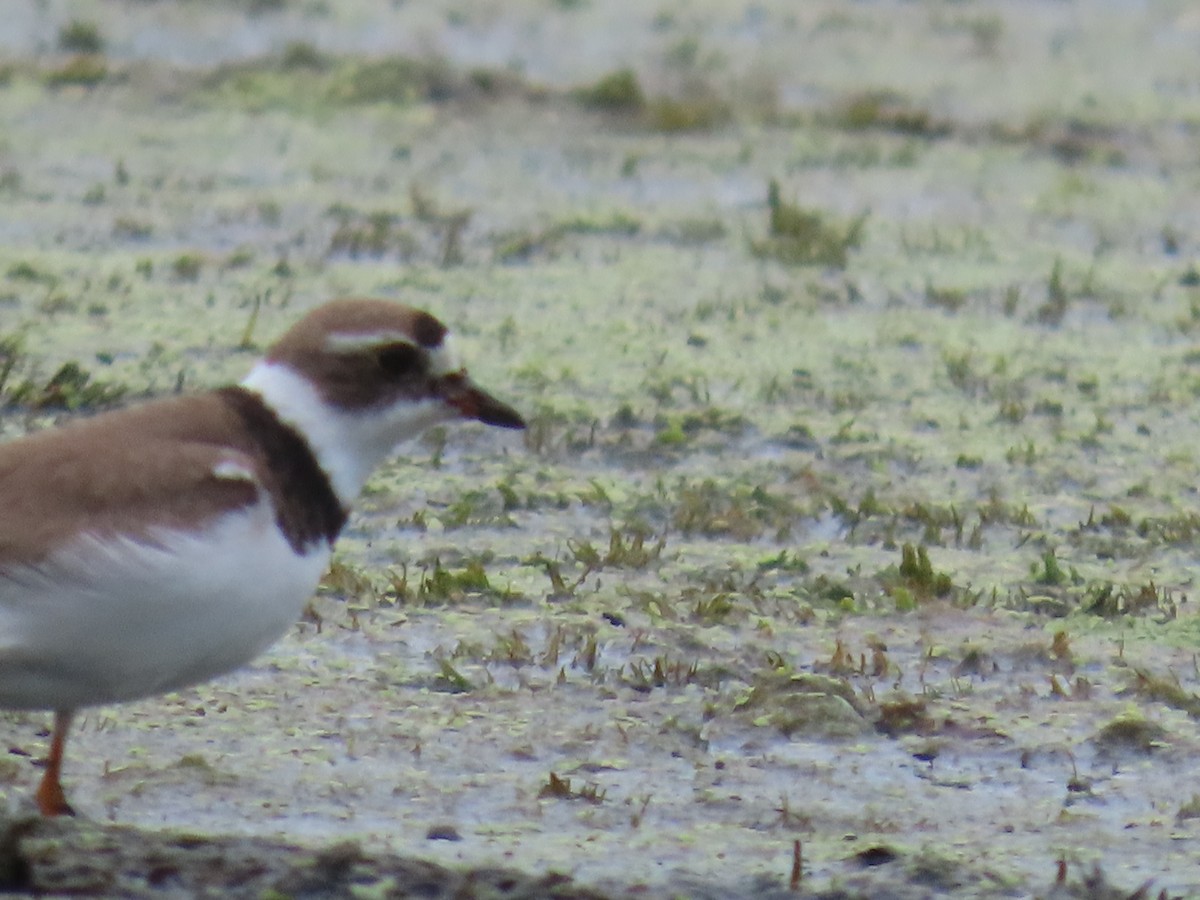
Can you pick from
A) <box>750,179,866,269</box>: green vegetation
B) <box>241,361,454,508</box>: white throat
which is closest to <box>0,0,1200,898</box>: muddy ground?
<box>750,179,866,269</box>: green vegetation

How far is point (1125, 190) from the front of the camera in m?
13.6

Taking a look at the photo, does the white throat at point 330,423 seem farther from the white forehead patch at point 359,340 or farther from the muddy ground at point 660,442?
the muddy ground at point 660,442

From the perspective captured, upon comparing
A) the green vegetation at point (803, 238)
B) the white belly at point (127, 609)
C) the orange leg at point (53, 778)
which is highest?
the green vegetation at point (803, 238)

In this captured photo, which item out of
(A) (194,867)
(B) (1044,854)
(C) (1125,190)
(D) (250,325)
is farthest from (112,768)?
(C) (1125,190)

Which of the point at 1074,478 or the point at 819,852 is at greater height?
the point at 1074,478

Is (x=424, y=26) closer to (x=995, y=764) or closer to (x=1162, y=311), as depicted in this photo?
(x=1162, y=311)

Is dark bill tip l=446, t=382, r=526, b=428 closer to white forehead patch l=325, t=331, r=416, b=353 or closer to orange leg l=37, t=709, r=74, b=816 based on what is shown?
white forehead patch l=325, t=331, r=416, b=353

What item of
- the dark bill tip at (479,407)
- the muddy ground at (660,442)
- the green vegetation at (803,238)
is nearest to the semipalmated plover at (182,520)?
the dark bill tip at (479,407)

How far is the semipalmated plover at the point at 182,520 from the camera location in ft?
13.6

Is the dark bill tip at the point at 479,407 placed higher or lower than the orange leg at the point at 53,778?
higher

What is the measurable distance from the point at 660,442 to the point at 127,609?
4.10m

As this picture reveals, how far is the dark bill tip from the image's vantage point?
194 inches

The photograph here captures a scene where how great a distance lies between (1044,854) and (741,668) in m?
1.28

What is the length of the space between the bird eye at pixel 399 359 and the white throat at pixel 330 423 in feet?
0.24
